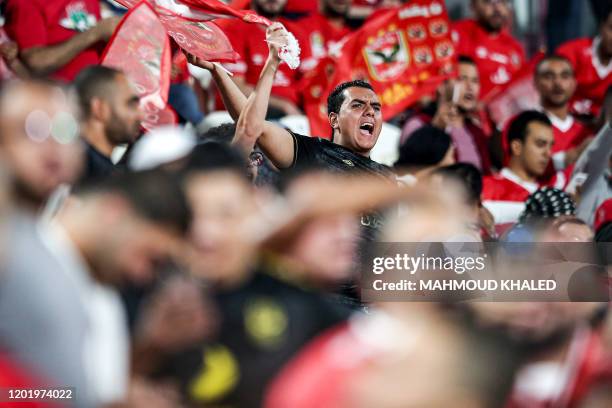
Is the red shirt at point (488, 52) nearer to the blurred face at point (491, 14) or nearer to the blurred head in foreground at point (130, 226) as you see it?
the blurred face at point (491, 14)

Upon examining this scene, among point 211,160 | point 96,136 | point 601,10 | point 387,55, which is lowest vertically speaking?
point 211,160

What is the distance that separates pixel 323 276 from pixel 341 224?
16 cm

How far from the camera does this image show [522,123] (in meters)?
7.42

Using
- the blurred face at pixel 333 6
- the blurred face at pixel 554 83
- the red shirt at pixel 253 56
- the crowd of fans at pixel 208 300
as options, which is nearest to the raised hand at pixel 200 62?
the crowd of fans at pixel 208 300

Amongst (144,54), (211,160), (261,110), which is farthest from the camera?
(144,54)

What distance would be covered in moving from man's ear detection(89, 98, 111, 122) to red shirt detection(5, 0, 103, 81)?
2129 mm

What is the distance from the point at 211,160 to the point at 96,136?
0.71 meters

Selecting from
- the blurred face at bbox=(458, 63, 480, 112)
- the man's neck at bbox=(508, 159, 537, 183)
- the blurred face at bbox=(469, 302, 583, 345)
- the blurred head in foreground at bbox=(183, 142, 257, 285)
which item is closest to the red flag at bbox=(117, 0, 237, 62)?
the blurred head in foreground at bbox=(183, 142, 257, 285)

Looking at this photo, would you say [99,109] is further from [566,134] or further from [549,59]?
[549,59]

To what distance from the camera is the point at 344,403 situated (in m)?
3.27

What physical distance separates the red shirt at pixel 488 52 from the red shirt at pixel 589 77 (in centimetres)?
33

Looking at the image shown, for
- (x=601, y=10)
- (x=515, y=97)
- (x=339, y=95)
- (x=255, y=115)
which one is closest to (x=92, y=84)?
(x=255, y=115)

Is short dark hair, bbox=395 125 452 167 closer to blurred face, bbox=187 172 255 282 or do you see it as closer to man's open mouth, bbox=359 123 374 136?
man's open mouth, bbox=359 123 374 136

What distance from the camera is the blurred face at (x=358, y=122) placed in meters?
5.79
